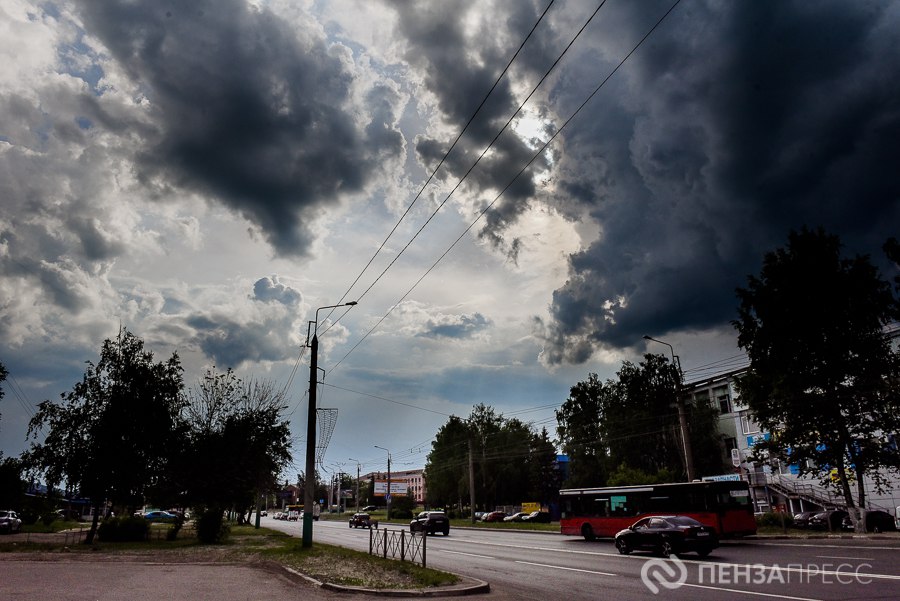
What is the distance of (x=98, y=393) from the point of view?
3597 centimetres

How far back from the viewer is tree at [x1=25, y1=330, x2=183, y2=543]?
34812mm

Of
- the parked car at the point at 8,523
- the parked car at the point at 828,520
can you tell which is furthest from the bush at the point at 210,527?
the parked car at the point at 828,520

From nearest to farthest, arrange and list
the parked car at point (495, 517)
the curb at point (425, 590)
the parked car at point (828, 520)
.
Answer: the curb at point (425, 590)
the parked car at point (828, 520)
the parked car at point (495, 517)

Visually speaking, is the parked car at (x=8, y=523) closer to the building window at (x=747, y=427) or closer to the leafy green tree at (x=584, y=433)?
the leafy green tree at (x=584, y=433)

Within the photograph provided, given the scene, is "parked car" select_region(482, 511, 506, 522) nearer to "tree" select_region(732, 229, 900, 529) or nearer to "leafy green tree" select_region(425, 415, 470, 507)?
"leafy green tree" select_region(425, 415, 470, 507)

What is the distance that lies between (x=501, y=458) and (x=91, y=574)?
7614cm

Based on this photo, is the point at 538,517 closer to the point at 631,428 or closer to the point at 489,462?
the point at 631,428

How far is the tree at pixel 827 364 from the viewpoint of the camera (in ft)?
108

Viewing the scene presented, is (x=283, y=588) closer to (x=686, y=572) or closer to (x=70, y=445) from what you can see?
(x=686, y=572)

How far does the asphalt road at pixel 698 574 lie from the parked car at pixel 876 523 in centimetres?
1221

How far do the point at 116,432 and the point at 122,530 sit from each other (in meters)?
6.26

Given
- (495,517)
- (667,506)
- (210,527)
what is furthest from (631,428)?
(210,527)

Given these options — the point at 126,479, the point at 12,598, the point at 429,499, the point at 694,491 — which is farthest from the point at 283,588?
the point at 429,499

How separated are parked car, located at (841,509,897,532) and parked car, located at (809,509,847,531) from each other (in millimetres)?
778
